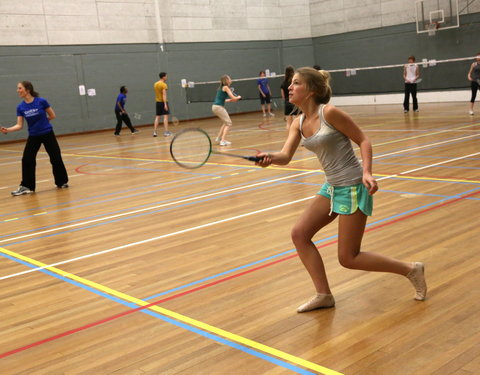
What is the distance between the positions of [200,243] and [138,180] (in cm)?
486

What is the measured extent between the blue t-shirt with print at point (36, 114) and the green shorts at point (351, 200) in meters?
7.22

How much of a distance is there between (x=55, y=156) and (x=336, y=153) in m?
7.38

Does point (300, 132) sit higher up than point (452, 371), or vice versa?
point (300, 132)

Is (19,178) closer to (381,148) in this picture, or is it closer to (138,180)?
(138,180)

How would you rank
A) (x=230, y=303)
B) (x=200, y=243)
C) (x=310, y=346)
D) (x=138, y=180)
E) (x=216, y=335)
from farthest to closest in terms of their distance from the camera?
1. (x=138, y=180)
2. (x=200, y=243)
3. (x=230, y=303)
4. (x=216, y=335)
5. (x=310, y=346)

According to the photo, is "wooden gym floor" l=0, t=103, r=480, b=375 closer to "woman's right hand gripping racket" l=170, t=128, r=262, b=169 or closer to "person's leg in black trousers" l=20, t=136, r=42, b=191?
"person's leg in black trousers" l=20, t=136, r=42, b=191

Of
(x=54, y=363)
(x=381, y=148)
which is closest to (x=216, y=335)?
(x=54, y=363)

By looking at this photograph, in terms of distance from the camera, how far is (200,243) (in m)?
5.95

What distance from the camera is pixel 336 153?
12.2ft

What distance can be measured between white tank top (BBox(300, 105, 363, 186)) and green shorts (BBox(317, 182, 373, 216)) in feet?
0.13

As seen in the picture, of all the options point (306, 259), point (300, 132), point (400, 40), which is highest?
point (400, 40)

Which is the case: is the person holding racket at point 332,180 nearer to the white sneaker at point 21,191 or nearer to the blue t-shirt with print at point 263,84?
the white sneaker at point 21,191

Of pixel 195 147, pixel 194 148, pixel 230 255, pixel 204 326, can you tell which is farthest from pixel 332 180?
pixel 194 148

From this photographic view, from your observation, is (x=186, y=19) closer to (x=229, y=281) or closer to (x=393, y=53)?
(x=393, y=53)
